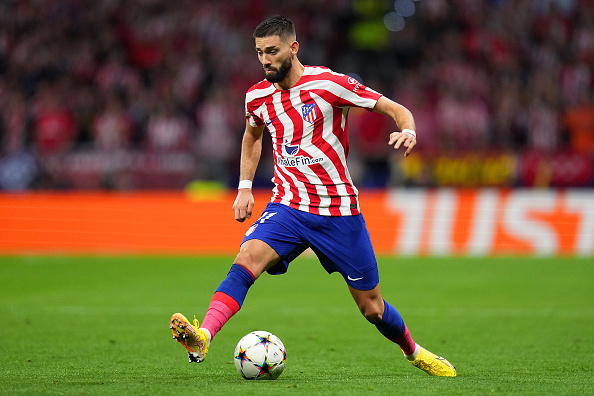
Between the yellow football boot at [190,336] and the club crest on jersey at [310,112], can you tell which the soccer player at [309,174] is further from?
the yellow football boot at [190,336]

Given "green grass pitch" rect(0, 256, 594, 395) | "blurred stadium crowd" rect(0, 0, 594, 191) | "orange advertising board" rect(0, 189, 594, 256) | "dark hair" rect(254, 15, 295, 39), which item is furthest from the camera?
"blurred stadium crowd" rect(0, 0, 594, 191)

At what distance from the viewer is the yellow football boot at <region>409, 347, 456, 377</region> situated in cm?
560

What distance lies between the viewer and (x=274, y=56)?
5.23 metres

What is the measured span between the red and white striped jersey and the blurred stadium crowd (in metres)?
11.4

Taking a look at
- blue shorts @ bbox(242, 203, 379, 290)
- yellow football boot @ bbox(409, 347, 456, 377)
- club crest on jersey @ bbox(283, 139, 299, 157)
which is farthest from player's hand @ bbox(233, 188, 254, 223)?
yellow football boot @ bbox(409, 347, 456, 377)

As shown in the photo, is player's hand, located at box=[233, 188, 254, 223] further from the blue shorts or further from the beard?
the beard

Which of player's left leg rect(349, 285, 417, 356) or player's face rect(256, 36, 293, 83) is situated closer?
player's face rect(256, 36, 293, 83)

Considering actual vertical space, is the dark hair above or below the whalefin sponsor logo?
above

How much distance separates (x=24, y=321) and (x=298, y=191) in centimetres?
428

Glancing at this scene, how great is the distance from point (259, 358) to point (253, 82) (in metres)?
14.7

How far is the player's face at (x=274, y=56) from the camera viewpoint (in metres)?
5.23

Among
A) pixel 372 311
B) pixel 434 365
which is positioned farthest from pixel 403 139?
pixel 434 365

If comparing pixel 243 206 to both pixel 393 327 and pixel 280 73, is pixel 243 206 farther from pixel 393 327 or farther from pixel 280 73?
pixel 393 327

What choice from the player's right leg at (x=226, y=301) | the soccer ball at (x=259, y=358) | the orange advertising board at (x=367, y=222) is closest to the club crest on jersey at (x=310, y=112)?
the player's right leg at (x=226, y=301)
